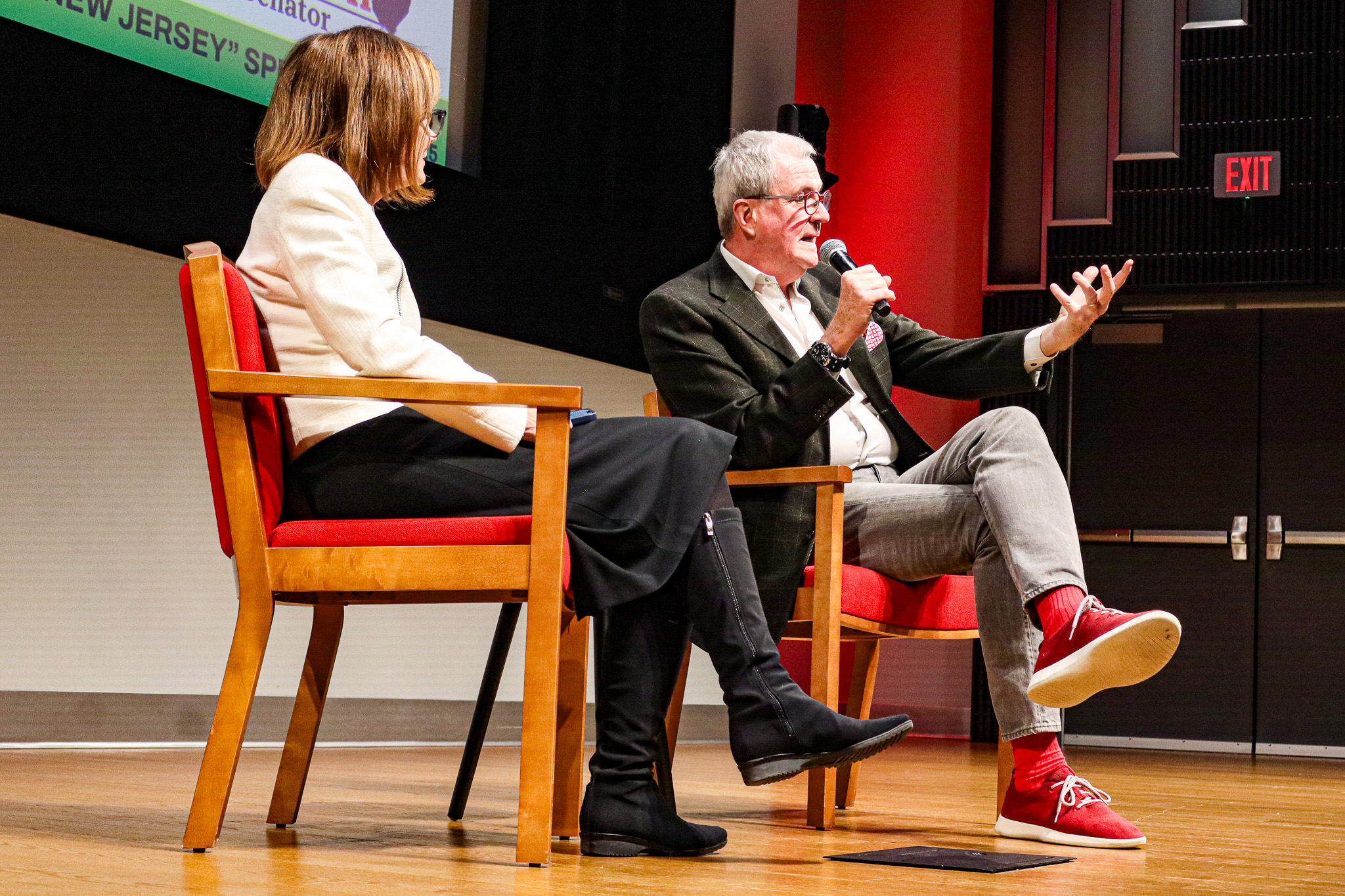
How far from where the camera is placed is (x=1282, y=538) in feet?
17.5

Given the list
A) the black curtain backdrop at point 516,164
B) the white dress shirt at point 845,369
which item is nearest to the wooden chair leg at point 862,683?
the white dress shirt at point 845,369

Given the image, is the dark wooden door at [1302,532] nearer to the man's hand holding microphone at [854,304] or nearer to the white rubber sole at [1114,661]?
the man's hand holding microphone at [854,304]

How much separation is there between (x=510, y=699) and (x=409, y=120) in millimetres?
2690

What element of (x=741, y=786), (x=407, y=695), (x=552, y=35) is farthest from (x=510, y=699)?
A: (x=552, y=35)

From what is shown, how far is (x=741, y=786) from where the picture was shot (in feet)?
9.21

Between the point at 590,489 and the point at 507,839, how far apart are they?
48cm

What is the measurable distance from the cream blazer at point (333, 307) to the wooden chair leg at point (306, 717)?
360mm

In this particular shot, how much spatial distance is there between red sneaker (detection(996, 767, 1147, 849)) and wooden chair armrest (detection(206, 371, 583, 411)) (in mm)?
873

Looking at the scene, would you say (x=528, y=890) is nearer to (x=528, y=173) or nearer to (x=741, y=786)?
(x=741, y=786)

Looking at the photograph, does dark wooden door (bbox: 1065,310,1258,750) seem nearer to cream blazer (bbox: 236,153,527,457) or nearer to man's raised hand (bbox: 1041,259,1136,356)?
man's raised hand (bbox: 1041,259,1136,356)

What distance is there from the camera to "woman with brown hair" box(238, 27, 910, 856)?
152cm

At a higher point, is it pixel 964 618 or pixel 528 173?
pixel 528 173

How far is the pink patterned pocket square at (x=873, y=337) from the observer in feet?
7.89

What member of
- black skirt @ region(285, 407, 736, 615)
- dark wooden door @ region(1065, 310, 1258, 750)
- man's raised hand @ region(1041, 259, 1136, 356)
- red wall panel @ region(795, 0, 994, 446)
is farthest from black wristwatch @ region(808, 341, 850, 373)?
dark wooden door @ region(1065, 310, 1258, 750)
